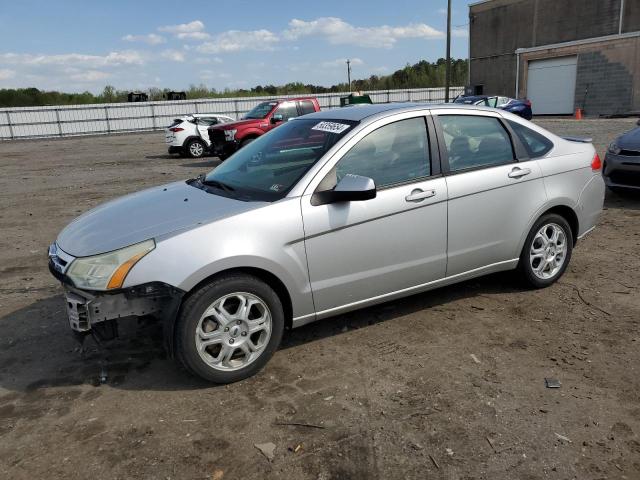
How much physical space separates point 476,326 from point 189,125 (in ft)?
53.3

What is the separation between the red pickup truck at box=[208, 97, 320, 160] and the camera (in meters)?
14.8

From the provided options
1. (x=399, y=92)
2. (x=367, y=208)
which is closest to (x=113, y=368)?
(x=367, y=208)

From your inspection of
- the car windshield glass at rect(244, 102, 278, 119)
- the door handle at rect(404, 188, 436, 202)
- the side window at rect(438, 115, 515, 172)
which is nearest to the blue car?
the car windshield glass at rect(244, 102, 278, 119)

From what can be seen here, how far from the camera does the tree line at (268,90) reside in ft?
152

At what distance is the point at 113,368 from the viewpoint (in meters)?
3.60

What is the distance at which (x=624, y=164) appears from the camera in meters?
7.73

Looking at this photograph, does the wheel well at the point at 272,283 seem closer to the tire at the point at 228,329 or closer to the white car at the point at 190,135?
the tire at the point at 228,329

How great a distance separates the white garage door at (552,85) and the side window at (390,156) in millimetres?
34711

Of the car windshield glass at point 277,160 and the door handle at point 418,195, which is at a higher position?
the car windshield glass at point 277,160

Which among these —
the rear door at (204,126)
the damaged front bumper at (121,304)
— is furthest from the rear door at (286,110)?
the damaged front bumper at (121,304)

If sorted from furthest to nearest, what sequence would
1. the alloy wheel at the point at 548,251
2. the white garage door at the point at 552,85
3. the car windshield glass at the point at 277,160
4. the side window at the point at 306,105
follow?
the white garage door at the point at 552,85 < the side window at the point at 306,105 < the alloy wheel at the point at 548,251 < the car windshield glass at the point at 277,160

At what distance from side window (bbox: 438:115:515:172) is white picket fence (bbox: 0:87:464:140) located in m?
34.5

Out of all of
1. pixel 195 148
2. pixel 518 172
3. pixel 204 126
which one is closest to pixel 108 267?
pixel 518 172

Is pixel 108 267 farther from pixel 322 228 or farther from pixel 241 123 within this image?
pixel 241 123
